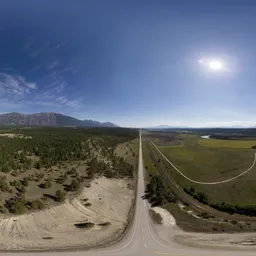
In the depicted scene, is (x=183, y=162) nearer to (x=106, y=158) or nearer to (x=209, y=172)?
(x=209, y=172)

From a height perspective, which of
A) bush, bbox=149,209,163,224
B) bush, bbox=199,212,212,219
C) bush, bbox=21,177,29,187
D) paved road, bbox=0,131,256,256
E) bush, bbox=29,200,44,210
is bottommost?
paved road, bbox=0,131,256,256

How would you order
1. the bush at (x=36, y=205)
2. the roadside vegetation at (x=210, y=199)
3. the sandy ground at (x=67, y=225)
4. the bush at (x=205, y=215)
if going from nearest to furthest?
the sandy ground at (x=67, y=225)
the roadside vegetation at (x=210, y=199)
the bush at (x=205, y=215)
the bush at (x=36, y=205)

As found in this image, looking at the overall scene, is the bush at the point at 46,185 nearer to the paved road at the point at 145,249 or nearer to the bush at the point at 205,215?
the paved road at the point at 145,249

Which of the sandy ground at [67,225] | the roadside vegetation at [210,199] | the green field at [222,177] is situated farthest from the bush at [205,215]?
the sandy ground at [67,225]

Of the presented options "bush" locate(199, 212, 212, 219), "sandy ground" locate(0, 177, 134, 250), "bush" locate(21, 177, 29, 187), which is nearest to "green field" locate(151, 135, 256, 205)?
"bush" locate(199, 212, 212, 219)

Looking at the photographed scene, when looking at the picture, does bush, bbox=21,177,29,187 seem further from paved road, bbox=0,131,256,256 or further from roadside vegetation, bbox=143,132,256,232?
roadside vegetation, bbox=143,132,256,232

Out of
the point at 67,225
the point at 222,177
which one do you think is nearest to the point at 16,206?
the point at 67,225
